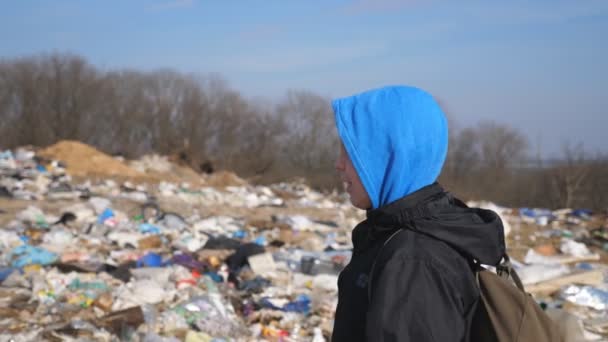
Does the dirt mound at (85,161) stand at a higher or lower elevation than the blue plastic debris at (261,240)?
lower

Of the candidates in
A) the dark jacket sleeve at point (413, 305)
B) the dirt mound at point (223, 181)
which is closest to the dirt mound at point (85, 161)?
the dirt mound at point (223, 181)

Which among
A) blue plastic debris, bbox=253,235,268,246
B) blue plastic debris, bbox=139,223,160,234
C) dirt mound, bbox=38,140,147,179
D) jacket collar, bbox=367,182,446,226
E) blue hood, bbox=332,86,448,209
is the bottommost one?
dirt mound, bbox=38,140,147,179

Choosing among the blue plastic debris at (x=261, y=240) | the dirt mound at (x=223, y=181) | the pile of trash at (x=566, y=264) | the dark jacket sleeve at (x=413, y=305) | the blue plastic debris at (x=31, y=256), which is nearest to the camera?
the dark jacket sleeve at (x=413, y=305)

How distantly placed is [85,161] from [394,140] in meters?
18.6

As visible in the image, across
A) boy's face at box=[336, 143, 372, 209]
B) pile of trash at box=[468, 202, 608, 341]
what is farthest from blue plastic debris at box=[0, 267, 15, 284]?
boy's face at box=[336, 143, 372, 209]

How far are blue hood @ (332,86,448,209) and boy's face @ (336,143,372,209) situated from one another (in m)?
0.02

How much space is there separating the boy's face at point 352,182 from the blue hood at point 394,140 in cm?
2

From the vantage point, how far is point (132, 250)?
24.4ft

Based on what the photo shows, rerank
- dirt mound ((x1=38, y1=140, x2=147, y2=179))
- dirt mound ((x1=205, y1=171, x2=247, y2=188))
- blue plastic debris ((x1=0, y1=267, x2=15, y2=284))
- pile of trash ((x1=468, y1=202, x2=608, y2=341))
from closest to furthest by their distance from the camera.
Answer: pile of trash ((x1=468, y1=202, x2=608, y2=341)) < blue plastic debris ((x1=0, y1=267, x2=15, y2=284)) < dirt mound ((x1=38, y1=140, x2=147, y2=179)) < dirt mound ((x1=205, y1=171, x2=247, y2=188))

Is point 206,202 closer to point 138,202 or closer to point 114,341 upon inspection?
point 138,202

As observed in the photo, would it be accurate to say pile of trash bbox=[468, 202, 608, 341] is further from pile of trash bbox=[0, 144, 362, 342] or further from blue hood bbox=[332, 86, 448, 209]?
pile of trash bbox=[0, 144, 362, 342]

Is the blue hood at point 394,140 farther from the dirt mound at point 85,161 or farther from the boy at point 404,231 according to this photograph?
the dirt mound at point 85,161

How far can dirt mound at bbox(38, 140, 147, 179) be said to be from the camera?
18.0 meters

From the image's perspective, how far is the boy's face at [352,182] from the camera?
4.83 feet
